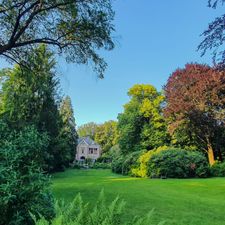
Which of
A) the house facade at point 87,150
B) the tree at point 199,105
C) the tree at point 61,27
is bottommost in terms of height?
the tree at point 61,27

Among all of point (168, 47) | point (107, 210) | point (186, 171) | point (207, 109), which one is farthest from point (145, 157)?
point (107, 210)

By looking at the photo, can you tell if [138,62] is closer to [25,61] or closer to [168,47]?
[168,47]

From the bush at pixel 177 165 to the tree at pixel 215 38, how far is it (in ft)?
46.5

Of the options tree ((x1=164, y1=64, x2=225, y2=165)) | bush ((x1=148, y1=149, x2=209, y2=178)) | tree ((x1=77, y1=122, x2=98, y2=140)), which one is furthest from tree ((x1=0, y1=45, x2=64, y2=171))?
tree ((x1=77, y1=122, x2=98, y2=140))

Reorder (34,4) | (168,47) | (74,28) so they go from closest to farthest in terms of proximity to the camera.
Answer: (34,4) < (74,28) < (168,47)

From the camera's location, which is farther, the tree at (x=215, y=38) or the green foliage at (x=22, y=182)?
the tree at (x=215, y=38)

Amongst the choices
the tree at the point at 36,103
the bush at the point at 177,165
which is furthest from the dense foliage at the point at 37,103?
the bush at the point at 177,165

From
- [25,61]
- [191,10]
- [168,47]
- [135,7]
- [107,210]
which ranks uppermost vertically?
[168,47]

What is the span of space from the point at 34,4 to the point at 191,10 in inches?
237

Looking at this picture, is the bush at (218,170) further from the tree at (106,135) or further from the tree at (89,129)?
the tree at (89,129)

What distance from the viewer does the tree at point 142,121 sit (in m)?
31.5

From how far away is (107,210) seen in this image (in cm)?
160

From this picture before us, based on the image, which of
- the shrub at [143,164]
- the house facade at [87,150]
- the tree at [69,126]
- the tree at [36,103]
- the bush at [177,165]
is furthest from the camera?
the house facade at [87,150]

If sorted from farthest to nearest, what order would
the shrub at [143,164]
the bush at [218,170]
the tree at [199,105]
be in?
the tree at [199,105] → the shrub at [143,164] → the bush at [218,170]
